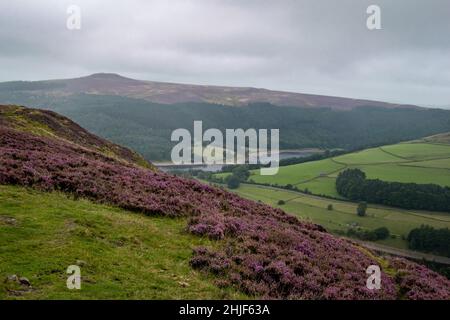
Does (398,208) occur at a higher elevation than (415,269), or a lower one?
lower

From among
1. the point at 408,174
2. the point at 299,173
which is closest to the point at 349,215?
the point at 408,174

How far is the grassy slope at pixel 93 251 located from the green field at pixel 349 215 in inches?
3186

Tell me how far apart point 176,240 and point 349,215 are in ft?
339

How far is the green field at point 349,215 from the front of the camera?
10262 centimetres

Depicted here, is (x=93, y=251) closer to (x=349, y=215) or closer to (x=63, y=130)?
(x=63, y=130)

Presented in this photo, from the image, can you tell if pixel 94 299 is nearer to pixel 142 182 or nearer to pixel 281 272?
pixel 281 272

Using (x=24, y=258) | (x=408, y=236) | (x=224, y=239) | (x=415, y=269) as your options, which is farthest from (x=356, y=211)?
(x=24, y=258)

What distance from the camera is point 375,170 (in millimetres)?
163750

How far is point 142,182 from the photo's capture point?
27.4 meters

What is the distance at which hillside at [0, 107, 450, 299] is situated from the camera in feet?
48.2

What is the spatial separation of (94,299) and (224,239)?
9.24 meters

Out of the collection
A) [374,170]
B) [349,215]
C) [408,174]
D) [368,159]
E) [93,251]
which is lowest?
[349,215]
